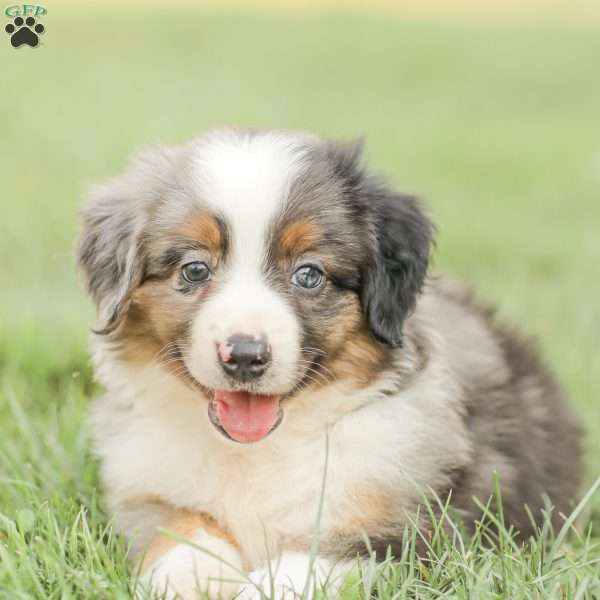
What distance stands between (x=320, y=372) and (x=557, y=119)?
10.4 metres

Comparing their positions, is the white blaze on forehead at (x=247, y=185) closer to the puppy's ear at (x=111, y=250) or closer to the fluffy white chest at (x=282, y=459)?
the puppy's ear at (x=111, y=250)

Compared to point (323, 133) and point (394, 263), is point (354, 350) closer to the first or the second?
point (394, 263)

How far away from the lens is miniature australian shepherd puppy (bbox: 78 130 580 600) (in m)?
3.53

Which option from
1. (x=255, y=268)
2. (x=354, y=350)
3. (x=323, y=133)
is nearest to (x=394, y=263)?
(x=354, y=350)

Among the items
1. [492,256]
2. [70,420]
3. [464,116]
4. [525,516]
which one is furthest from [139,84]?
[525,516]

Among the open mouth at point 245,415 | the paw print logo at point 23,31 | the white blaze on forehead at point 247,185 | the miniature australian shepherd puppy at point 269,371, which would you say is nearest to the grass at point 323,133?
the miniature australian shepherd puppy at point 269,371

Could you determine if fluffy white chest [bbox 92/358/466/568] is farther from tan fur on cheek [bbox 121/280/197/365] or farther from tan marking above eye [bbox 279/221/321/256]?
tan marking above eye [bbox 279/221/321/256]

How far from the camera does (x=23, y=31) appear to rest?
5582 mm

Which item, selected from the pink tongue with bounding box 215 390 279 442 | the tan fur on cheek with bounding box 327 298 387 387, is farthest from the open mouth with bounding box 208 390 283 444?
the tan fur on cheek with bounding box 327 298 387 387

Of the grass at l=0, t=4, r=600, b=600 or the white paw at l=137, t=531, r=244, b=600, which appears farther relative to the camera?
the grass at l=0, t=4, r=600, b=600

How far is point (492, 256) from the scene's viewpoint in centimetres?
819

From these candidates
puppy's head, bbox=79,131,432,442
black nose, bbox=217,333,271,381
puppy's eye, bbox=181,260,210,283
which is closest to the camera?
black nose, bbox=217,333,271,381

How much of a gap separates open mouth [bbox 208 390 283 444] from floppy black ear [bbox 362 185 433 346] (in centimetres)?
45

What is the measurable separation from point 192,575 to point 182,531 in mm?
285
